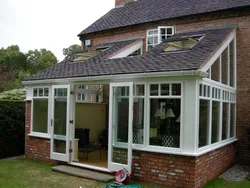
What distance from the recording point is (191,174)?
722 centimetres

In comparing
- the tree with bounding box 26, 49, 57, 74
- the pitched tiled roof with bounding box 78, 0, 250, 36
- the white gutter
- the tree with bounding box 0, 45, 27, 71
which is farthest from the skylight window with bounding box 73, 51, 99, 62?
the tree with bounding box 26, 49, 57, 74

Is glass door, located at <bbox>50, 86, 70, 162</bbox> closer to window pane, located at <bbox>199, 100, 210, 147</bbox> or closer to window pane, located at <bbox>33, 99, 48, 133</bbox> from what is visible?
window pane, located at <bbox>33, 99, 48, 133</bbox>

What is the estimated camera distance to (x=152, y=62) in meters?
8.60

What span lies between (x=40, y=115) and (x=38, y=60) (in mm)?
41328

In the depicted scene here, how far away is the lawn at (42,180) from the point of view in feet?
25.6

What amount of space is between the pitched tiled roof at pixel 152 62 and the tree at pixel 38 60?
3944 centimetres

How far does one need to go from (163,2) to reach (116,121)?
8.48 metres

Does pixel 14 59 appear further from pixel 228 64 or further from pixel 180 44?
pixel 228 64

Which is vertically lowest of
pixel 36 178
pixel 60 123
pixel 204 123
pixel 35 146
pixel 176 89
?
pixel 36 178

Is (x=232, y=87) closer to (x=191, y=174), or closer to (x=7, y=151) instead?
(x=191, y=174)

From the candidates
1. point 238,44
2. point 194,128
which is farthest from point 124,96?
point 238,44

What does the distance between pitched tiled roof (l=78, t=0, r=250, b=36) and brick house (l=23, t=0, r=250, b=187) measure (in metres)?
0.07

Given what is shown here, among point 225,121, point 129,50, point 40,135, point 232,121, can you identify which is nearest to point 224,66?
point 225,121

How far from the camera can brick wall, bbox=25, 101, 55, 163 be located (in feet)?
34.7
